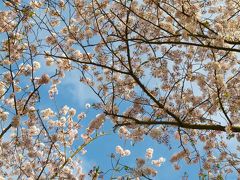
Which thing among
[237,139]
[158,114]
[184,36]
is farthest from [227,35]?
[237,139]

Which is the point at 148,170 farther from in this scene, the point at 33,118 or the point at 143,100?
the point at 33,118

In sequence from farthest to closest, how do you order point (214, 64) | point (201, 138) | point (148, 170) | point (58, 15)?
point (201, 138) < point (58, 15) < point (148, 170) < point (214, 64)

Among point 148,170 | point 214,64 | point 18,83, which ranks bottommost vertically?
point 148,170

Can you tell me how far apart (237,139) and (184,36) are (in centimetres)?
321

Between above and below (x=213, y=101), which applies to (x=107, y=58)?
above

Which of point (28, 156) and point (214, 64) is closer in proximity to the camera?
point (214, 64)

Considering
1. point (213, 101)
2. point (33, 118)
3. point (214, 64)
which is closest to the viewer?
point (214, 64)

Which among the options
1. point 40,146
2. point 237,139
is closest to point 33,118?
point 40,146

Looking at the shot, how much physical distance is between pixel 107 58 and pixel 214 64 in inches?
117

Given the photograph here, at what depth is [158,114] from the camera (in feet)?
24.6

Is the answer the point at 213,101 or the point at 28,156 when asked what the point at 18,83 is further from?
the point at 213,101

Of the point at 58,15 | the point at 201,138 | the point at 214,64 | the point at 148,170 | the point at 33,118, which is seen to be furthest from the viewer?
the point at 33,118

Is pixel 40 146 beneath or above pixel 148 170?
above

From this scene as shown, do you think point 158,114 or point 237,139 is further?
point 237,139
